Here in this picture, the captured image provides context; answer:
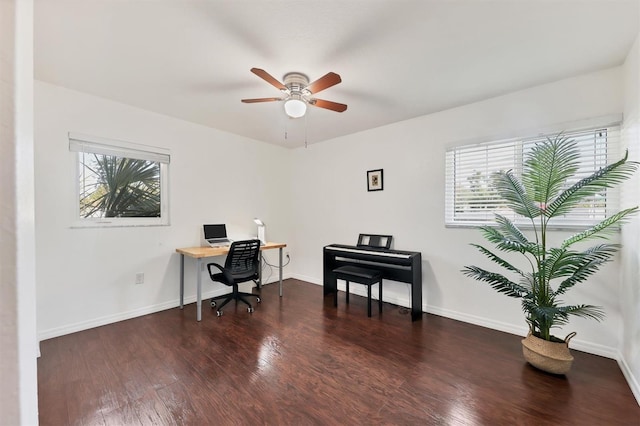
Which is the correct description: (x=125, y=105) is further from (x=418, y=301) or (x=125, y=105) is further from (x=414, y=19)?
(x=418, y=301)

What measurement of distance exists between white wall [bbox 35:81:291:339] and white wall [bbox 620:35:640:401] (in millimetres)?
4222

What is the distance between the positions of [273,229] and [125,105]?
2.70m

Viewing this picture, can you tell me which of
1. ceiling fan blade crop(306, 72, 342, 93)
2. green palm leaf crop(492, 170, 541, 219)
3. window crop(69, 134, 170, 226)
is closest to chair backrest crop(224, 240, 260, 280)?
window crop(69, 134, 170, 226)

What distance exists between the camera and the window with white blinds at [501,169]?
2.29 m

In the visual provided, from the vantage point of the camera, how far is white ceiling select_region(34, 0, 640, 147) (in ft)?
5.25

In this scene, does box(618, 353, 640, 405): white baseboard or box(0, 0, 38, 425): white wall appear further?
box(618, 353, 640, 405): white baseboard

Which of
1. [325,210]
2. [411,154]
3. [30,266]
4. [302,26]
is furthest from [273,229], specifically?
[30,266]

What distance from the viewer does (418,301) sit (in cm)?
309

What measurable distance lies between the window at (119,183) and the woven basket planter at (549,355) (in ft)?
13.3

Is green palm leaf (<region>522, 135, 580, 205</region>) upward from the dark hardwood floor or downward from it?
upward

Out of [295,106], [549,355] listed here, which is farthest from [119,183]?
[549,355]

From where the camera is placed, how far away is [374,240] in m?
3.71

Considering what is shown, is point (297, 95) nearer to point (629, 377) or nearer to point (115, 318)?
point (115, 318)

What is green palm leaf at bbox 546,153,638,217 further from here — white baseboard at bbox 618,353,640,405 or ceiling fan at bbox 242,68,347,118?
ceiling fan at bbox 242,68,347,118
